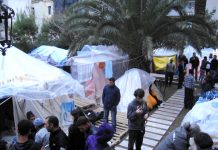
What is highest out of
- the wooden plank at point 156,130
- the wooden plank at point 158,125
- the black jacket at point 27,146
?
the black jacket at point 27,146

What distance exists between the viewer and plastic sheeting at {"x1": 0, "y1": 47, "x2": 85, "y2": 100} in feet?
30.9

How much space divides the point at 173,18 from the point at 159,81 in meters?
3.81

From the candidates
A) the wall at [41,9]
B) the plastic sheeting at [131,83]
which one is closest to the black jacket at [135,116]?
the plastic sheeting at [131,83]

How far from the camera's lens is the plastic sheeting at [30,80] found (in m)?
9.42

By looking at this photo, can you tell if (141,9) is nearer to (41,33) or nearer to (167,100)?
(167,100)

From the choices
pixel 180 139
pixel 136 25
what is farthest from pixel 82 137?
pixel 136 25

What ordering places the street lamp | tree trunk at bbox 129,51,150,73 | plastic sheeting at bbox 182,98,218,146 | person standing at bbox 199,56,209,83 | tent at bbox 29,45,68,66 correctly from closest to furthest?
1. the street lamp
2. plastic sheeting at bbox 182,98,218,146
3. tree trunk at bbox 129,51,150,73
4. person standing at bbox 199,56,209,83
5. tent at bbox 29,45,68,66

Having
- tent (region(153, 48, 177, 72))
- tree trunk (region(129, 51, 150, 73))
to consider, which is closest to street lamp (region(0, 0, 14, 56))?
tree trunk (region(129, 51, 150, 73))

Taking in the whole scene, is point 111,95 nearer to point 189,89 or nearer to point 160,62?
point 189,89

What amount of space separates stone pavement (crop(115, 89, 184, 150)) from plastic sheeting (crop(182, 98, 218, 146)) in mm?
1380

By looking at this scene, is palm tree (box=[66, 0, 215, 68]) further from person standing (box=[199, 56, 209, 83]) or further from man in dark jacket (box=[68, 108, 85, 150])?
man in dark jacket (box=[68, 108, 85, 150])

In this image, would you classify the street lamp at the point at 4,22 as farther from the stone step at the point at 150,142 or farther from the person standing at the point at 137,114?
the stone step at the point at 150,142

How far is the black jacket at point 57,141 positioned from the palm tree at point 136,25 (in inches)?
301

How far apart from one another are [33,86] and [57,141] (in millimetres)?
5102
